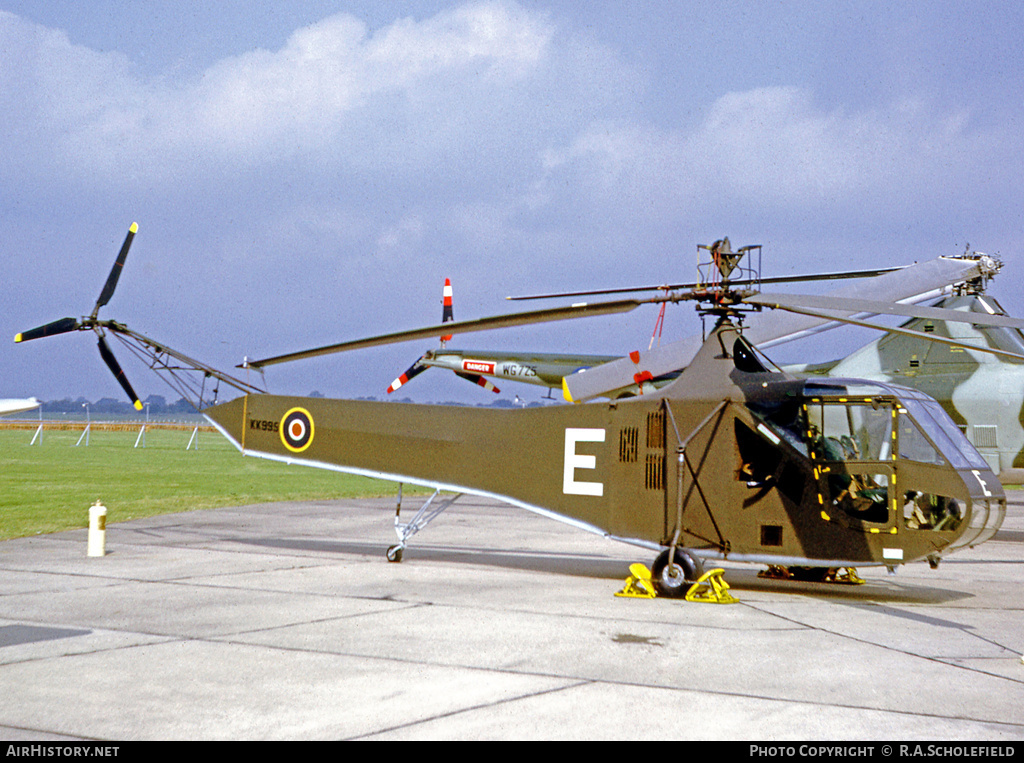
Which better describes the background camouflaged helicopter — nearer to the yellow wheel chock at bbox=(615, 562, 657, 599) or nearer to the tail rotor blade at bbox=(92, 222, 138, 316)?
the yellow wheel chock at bbox=(615, 562, 657, 599)

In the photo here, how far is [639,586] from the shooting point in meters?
10.7

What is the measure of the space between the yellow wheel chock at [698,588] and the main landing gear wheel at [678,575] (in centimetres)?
8

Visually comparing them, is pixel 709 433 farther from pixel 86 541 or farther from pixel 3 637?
pixel 86 541

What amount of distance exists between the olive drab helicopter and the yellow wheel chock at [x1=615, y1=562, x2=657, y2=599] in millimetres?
129

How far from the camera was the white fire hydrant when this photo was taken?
12930 millimetres

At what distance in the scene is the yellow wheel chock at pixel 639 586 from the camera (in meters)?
10.5

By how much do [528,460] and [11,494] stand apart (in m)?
15.9

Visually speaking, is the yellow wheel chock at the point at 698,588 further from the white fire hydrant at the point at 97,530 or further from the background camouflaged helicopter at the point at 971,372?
the background camouflaged helicopter at the point at 971,372

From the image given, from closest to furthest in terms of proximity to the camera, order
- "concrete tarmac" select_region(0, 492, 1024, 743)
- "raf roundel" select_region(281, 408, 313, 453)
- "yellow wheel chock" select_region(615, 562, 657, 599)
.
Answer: "concrete tarmac" select_region(0, 492, 1024, 743) → "yellow wheel chock" select_region(615, 562, 657, 599) → "raf roundel" select_region(281, 408, 313, 453)

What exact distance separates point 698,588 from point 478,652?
148 inches

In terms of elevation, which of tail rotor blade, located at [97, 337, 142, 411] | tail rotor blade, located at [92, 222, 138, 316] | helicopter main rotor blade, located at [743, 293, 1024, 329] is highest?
tail rotor blade, located at [92, 222, 138, 316]

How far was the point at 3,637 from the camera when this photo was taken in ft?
25.2

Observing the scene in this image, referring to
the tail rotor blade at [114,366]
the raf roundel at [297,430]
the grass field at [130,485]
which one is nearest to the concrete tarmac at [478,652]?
the raf roundel at [297,430]

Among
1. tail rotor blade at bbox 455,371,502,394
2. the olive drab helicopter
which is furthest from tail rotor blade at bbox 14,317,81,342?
the olive drab helicopter
